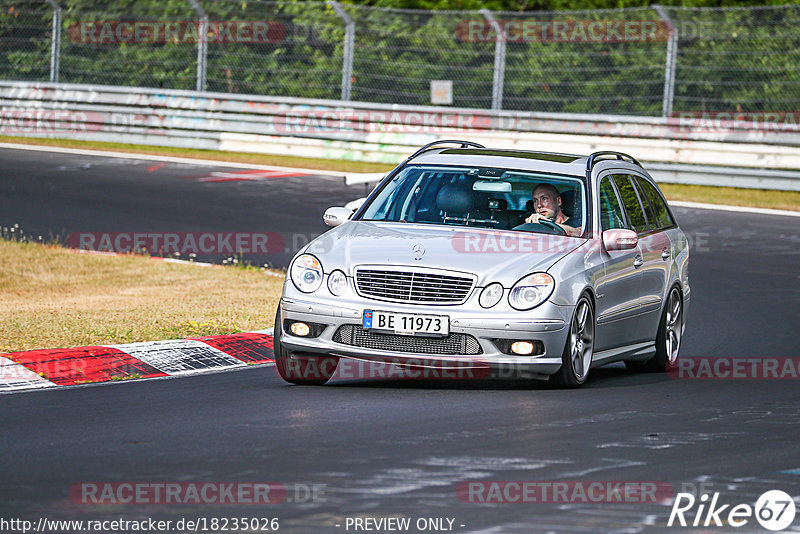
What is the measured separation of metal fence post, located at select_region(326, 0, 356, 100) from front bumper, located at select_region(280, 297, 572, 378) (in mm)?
18145

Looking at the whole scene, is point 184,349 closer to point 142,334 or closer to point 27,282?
point 142,334

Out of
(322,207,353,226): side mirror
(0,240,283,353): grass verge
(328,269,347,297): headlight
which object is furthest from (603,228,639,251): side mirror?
(0,240,283,353): grass verge

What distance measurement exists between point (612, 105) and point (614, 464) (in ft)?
62.9

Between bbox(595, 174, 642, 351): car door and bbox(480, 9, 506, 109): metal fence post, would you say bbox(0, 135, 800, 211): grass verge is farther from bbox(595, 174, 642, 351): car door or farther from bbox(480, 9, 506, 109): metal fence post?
bbox(595, 174, 642, 351): car door

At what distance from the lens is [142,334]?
424 inches

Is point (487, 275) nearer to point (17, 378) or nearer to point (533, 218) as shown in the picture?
point (533, 218)

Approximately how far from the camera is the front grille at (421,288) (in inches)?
345

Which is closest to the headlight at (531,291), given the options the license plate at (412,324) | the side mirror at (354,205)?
the license plate at (412,324)

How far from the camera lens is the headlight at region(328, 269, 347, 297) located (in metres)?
8.91

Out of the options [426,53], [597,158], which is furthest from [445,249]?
[426,53]

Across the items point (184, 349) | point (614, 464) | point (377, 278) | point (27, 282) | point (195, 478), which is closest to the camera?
point (195, 478)

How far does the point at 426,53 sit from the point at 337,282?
17.4 meters

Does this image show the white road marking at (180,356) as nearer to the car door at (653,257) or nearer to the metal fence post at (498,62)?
the car door at (653,257)

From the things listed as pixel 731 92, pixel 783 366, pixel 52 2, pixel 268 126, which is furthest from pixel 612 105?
pixel 783 366
